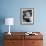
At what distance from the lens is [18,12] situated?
4395mm

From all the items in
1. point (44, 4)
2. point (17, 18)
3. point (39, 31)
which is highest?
point (44, 4)

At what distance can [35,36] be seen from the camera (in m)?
3.85

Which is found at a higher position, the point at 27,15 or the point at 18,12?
the point at 18,12

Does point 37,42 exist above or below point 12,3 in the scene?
below

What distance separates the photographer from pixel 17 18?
441 centimetres

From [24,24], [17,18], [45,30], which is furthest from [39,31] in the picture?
[17,18]

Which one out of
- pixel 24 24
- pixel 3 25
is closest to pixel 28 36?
pixel 24 24

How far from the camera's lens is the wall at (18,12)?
439cm

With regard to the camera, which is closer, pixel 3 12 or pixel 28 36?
pixel 28 36

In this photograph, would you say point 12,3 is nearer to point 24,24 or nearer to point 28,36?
point 24,24

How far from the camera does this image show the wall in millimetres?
4387

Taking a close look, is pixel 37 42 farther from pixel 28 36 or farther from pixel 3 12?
pixel 3 12

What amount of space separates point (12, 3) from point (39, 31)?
1.36m

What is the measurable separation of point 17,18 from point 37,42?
1.13 metres
